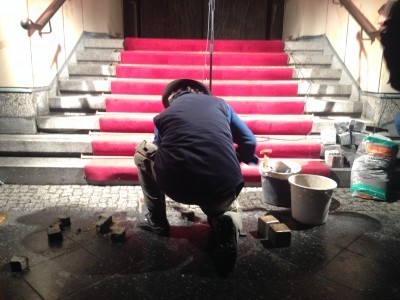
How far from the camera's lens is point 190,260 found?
9.28ft

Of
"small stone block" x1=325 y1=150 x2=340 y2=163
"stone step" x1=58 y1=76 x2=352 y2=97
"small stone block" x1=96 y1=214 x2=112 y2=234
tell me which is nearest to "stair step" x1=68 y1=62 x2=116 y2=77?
"stone step" x1=58 y1=76 x2=352 y2=97

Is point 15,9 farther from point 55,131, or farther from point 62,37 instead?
point 55,131

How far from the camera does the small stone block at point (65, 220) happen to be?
3.31 m

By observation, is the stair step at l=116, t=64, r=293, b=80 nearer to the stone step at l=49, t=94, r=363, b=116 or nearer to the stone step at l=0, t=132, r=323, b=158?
the stone step at l=49, t=94, r=363, b=116

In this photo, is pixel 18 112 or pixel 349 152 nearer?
pixel 349 152

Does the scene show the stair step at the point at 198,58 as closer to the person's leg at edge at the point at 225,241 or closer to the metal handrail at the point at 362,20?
the metal handrail at the point at 362,20

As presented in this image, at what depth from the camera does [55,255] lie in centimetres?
287

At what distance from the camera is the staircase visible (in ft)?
14.6

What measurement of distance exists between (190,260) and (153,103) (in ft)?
9.69

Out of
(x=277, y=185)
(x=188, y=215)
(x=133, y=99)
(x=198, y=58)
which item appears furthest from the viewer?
(x=198, y=58)

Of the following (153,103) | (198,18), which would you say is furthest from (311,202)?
(198,18)

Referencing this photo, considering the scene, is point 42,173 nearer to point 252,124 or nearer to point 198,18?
point 252,124

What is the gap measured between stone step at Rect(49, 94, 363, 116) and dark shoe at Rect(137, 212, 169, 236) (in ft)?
7.91

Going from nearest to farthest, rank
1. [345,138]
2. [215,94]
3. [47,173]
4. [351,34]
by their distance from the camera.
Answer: [47,173], [345,138], [215,94], [351,34]
